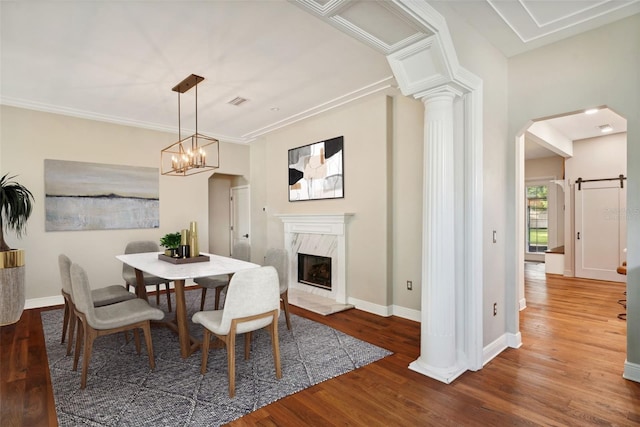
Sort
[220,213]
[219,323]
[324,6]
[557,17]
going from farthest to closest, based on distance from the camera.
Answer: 1. [220,213]
2. [557,17]
3. [219,323]
4. [324,6]

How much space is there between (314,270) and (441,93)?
341 cm

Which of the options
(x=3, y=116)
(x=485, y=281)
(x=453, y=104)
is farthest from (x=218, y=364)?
(x=3, y=116)

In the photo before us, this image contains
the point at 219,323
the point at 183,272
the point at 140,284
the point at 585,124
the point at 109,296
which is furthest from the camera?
the point at 585,124

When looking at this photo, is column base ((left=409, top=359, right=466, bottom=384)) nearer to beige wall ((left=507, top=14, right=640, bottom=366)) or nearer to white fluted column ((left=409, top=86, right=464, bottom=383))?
white fluted column ((left=409, top=86, right=464, bottom=383))

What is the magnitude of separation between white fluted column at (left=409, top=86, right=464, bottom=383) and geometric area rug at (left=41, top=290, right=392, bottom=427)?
0.58m

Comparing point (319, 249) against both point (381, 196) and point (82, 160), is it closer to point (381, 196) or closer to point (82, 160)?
point (381, 196)

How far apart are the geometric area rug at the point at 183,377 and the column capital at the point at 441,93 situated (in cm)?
221

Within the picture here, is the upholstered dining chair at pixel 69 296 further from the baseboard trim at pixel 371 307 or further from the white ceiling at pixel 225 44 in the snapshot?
the baseboard trim at pixel 371 307

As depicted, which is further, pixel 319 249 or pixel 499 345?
pixel 319 249

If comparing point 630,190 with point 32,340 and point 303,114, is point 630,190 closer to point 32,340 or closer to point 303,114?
point 303,114

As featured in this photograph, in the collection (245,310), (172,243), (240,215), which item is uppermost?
(240,215)

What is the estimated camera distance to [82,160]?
15.9 feet

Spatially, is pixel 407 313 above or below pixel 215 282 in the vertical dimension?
below

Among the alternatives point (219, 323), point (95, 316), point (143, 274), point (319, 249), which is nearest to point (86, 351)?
point (95, 316)
